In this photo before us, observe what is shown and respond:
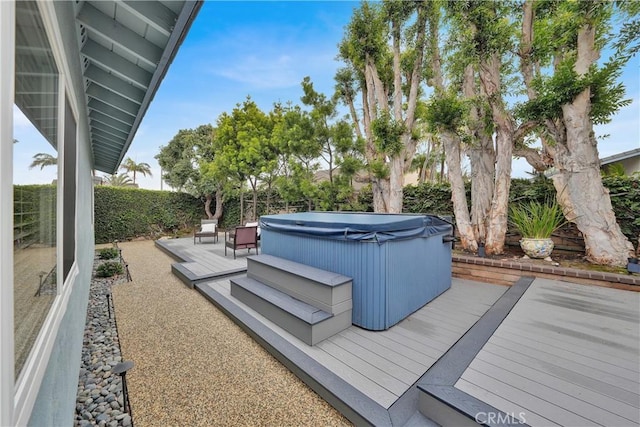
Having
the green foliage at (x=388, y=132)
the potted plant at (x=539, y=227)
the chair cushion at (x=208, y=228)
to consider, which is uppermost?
the green foliage at (x=388, y=132)

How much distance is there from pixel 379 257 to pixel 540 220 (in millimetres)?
4356

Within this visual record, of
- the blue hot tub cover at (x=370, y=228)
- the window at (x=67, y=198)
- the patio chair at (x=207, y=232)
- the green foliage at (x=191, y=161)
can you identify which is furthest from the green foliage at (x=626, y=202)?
the green foliage at (x=191, y=161)

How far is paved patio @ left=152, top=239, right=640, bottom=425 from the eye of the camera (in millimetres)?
1892

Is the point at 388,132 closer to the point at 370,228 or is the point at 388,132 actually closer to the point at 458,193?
the point at 458,193

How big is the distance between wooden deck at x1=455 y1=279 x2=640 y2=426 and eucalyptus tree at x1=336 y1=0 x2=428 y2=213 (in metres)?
4.57

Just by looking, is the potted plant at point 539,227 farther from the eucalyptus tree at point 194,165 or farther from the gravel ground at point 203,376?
the eucalyptus tree at point 194,165

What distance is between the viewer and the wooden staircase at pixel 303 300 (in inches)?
115

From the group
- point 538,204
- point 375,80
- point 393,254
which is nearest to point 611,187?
point 538,204

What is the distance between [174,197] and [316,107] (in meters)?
9.15

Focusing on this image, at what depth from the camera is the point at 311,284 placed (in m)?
3.17

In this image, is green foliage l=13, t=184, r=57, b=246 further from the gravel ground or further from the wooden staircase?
the wooden staircase

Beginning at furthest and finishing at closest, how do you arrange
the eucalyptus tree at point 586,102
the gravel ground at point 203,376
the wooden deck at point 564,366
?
the eucalyptus tree at point 586,102 → the gravel ground at point 203,376 → the wooden deck at point 564,366

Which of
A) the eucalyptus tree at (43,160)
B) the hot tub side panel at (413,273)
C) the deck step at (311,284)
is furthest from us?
the hot tub side panel at (413,273)

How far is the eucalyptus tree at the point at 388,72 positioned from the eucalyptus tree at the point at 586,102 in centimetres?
266
